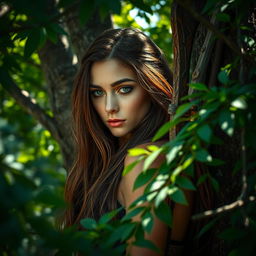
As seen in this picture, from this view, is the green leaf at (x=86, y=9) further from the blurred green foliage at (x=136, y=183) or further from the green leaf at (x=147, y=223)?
the green leaf at (x=147, y=223)

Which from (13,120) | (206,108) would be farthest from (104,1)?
(13,120)

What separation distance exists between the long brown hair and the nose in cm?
20

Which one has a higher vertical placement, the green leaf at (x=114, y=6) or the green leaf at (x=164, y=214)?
the green leaf at (x=114, y=6)

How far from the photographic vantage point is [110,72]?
2.80 m

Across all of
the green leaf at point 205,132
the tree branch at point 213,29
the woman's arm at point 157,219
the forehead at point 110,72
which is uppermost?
the tree branch at point 213,29

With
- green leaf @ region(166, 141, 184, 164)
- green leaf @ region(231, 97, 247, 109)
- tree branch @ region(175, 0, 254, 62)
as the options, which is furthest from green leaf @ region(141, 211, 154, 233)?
tree branch @ region(175, 0, 254, 62)

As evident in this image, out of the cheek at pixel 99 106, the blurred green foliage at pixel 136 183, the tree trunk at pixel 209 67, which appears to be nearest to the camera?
the blurred green foliage at pixel 136 183

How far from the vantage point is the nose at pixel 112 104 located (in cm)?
273

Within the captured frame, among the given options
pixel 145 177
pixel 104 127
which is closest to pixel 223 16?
pixel 145 177

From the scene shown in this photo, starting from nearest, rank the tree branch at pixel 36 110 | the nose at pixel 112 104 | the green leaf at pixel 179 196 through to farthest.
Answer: the green leaf at pixel 179 196
the nose at pixel 112 104
the tree branch at pixel 36 110

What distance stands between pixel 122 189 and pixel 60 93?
1.51 meters

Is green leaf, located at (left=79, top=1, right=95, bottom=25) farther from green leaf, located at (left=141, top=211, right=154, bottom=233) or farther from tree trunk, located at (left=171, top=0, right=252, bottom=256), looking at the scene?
green leaf, located at (left=141, top=211, right=154, bottom=233)

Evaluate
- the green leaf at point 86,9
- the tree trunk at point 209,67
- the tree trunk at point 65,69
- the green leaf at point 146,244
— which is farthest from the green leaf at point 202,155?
the tree trunk at point 65,69

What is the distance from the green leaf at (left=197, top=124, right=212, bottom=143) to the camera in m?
1.51
